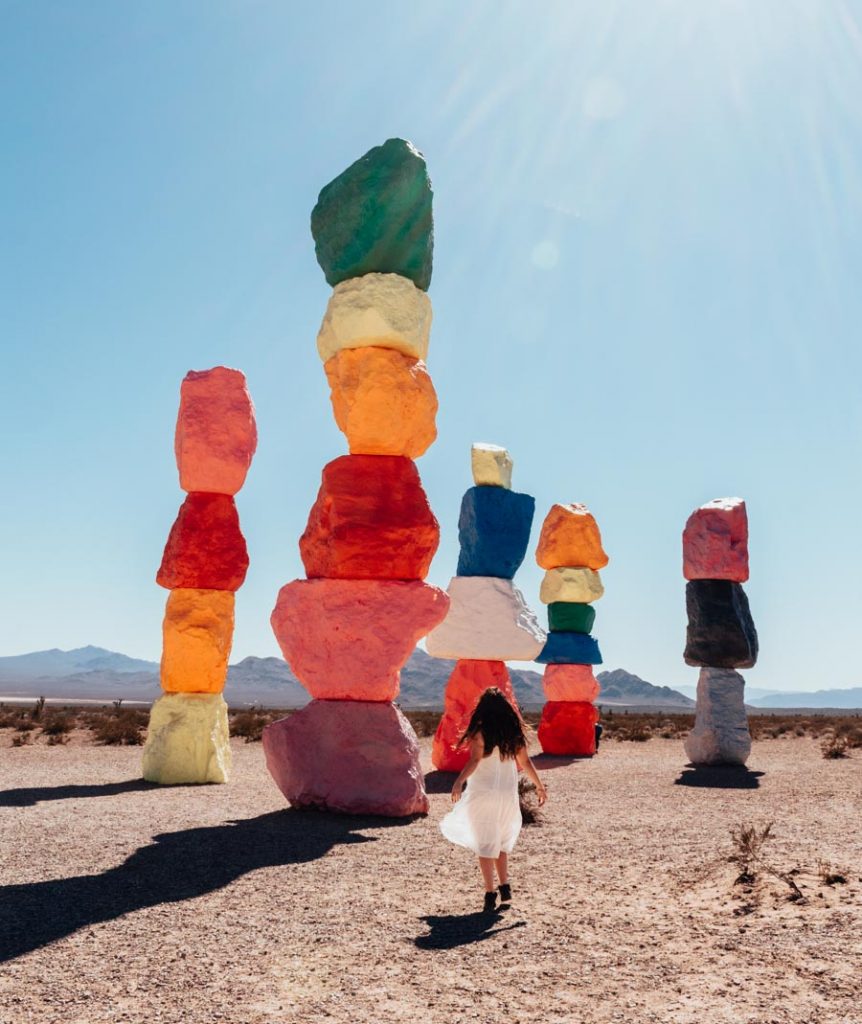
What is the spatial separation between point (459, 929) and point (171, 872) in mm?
2236

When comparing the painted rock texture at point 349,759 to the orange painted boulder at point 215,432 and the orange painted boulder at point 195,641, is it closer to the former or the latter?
the orange painted boulder at point 195,641

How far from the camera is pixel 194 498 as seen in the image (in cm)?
1191

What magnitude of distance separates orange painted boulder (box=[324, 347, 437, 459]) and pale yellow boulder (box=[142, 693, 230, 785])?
14.7 ft

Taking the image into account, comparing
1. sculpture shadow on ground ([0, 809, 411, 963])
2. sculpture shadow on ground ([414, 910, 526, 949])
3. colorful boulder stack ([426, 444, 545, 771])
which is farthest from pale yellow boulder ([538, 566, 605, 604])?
sculpture shadow on ground ([414, 910, 526, 949])

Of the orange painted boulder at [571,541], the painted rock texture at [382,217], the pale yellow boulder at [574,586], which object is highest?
the painted rock texture at [382,217]

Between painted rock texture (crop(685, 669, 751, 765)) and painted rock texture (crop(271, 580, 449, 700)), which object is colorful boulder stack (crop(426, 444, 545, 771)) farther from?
painted rock texture (crop(271, 580, 449, 700))

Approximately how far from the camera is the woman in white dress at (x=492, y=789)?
5.41 meters

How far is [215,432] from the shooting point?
38.8 ft

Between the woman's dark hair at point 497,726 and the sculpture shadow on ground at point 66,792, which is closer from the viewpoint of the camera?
the woman's dark hair at point 497,726

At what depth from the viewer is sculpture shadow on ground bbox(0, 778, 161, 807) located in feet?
31.4

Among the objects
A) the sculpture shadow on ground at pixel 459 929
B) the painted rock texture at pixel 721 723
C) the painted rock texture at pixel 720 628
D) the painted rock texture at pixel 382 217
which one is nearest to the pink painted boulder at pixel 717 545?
the painted rock texture at pixel 720 628

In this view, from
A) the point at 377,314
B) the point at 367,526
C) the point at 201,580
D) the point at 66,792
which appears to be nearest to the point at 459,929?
the point at 367,526

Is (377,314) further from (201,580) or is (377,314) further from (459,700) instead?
(459,700)

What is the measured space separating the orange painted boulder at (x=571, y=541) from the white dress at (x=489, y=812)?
1306cm
